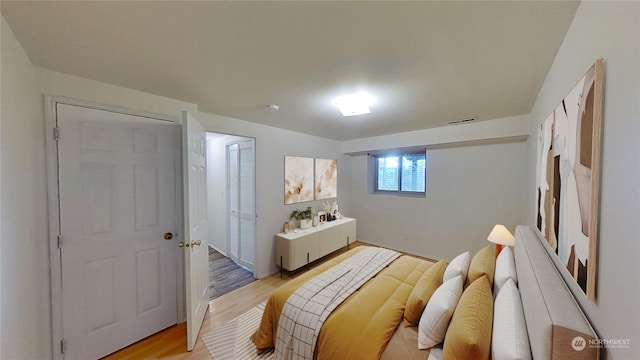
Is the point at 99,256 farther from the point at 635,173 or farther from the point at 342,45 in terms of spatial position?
the point at 635,173

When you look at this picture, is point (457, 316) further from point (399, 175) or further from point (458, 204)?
point (399, 175)

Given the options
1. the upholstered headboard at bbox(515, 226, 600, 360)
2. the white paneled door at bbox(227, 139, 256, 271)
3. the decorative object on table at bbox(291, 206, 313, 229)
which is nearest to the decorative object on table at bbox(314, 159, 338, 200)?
the decorative object on table at bbox(291, 206, 313, 229)

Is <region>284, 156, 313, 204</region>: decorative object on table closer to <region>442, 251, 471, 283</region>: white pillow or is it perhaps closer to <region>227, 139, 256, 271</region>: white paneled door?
<region>227, 139, 256, 271</region>: white paneled door

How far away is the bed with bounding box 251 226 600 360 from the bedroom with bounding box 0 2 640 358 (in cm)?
12

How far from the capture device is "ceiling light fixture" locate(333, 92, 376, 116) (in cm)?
202

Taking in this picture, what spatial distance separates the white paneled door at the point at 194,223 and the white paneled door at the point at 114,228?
0.24 m

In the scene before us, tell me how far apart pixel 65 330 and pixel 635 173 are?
320 cm

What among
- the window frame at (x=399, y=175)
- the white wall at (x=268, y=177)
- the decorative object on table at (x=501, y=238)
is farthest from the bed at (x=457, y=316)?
the window frame at (x=399, y=175)

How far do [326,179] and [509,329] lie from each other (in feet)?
11.2

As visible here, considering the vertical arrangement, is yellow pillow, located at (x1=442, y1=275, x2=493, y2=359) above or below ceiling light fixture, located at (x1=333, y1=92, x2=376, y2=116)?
below

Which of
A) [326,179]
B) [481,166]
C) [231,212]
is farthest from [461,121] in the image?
[231,212]

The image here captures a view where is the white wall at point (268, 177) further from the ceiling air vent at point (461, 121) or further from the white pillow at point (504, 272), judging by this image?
the white pillow at point (504, 272)

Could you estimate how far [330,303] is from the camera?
1.59m

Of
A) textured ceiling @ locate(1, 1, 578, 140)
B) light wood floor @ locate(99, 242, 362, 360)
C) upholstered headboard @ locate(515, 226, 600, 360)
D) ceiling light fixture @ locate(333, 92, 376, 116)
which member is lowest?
light wood floor @ locate(99, 242, 362, 360)
